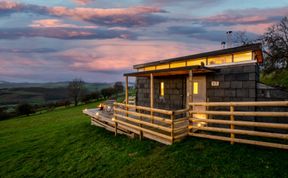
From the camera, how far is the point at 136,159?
6027mm

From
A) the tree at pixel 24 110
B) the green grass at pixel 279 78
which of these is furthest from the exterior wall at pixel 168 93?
the tree at pixel 24 110

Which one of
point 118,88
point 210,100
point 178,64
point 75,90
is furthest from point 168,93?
point 118,88

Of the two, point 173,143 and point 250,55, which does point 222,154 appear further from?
point 250,55

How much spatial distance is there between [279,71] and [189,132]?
61.1 ft

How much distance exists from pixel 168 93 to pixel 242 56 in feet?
15.2

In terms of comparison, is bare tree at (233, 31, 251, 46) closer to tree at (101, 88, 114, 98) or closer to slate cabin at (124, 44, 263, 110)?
slate cabin at (124, 44, 263, 110)

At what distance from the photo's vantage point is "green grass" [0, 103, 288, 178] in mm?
4230

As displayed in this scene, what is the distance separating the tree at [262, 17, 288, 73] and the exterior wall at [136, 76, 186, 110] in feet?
50.8

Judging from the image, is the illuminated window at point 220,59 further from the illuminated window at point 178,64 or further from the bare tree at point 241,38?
the bare tree at point 241,38

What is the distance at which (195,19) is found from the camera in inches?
890

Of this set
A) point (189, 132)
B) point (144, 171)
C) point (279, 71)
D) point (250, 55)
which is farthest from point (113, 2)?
point (279, 71)

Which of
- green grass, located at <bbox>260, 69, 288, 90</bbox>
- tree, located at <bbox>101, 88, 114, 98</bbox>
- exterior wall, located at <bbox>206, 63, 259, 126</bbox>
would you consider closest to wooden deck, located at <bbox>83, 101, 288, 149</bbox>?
exterior wall, located at <bbox>206, 63, 259, 126</bbox>

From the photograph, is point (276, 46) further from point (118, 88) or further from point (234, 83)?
point (118, 88)

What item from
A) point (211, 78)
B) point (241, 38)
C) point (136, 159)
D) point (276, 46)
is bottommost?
point (136, 159)
